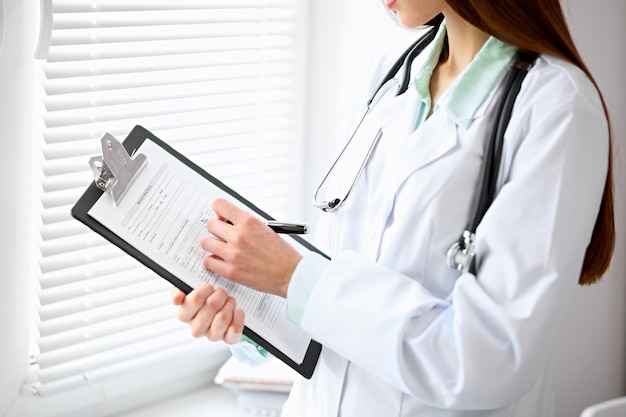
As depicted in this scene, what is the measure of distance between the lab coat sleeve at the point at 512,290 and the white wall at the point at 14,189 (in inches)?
26.7

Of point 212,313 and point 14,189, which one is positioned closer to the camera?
point 212,313

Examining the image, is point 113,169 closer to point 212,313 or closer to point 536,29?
point 212,313

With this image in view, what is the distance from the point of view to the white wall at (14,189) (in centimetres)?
136

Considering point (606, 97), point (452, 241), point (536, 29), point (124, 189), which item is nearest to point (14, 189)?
point (124, 189)

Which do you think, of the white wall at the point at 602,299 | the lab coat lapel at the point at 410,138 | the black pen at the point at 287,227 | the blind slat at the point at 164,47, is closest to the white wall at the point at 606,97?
the white wall at the point at 602,299

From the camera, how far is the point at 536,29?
1.04 m

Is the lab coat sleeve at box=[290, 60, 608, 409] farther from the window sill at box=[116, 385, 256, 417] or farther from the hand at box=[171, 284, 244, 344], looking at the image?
the window sill at box=[116, 385, 256, 417]

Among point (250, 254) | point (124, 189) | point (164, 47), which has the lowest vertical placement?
point (250, 254)

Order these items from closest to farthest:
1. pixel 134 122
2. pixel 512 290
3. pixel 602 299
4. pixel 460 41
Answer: pixel 512 290 < pixel 460 41 < pixel 134 122 < pixel 602 299

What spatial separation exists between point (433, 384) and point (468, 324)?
9cm

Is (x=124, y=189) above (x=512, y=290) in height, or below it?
above

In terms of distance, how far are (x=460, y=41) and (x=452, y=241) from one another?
32 cm

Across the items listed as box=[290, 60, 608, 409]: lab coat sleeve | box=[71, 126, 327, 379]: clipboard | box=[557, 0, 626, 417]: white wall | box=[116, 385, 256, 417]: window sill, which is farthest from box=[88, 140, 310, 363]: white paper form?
box=[557, 0, 626, 417]: white wall

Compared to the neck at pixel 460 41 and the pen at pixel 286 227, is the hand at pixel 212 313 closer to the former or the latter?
the pen at pixel 286 227
